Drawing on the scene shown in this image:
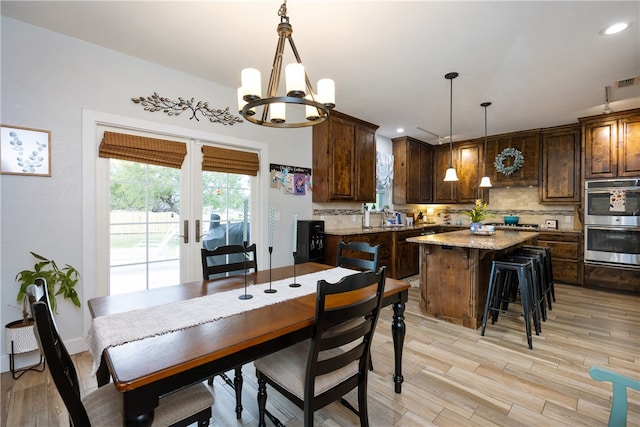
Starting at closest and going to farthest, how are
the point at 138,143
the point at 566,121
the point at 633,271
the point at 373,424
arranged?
the point at 373,424 → the point at 138,143 → the point at 633,271 → the point at 566,121

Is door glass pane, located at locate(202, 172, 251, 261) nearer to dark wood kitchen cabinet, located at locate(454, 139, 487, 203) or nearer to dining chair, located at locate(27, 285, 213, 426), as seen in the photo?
dining chair, located at locate(27, 285, 213, 426)

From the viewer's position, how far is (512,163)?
17.5 ft

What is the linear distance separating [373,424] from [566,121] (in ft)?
17.6

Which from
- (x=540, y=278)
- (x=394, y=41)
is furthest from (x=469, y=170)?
(x=394, y=41)

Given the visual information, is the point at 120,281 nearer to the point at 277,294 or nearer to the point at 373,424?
the point at 277,294

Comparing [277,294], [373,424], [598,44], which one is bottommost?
[373,424]

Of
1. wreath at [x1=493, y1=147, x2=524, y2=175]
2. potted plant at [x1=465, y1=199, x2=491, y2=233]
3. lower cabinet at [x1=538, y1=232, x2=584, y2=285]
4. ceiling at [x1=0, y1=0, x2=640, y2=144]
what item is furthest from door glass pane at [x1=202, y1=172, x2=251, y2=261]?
lower cabinet at [x1=538, y1=232, x2=584, y2=285]

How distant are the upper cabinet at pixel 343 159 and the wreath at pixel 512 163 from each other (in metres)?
2.46

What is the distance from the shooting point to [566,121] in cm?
465

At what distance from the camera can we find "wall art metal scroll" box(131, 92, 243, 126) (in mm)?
2807

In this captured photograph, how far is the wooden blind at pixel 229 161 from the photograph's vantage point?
126 inches

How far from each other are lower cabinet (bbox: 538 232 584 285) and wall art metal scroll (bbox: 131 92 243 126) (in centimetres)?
511

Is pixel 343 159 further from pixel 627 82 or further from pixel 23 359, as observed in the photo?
pixel 23 359

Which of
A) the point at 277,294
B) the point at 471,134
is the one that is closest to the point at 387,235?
the point at 471,134
